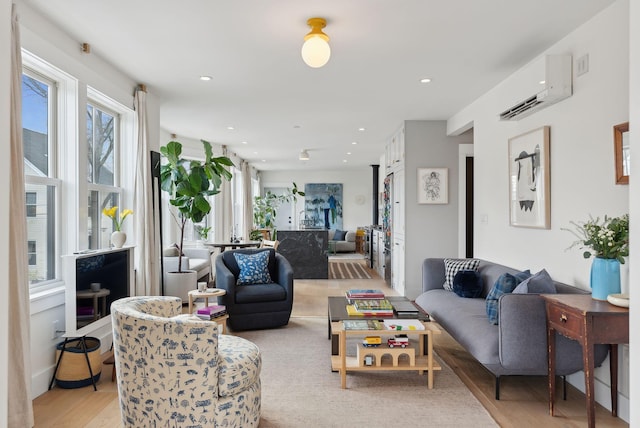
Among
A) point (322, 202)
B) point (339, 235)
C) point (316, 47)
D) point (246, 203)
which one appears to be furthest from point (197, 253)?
point (322, 202)

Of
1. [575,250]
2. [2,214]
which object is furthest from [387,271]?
[2,214]

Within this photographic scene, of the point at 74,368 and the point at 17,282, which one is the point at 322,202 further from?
the point at 17,282

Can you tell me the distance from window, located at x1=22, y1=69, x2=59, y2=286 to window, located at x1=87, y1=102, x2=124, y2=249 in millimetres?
515

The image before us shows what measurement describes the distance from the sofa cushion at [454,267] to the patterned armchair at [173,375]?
2.92 m

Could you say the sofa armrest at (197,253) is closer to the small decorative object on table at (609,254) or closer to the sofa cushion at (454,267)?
the sofa cushion at (454,267)

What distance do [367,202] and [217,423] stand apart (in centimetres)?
1208

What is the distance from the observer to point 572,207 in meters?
A: 3.31

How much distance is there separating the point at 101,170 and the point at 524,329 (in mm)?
4021

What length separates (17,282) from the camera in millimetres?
2594

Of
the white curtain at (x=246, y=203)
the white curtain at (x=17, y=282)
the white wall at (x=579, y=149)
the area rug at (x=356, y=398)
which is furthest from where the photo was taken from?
the white curtain at (x=246, y=203)

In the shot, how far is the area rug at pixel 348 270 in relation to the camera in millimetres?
8703

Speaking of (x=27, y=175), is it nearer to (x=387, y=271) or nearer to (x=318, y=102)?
(x=318, y=102)

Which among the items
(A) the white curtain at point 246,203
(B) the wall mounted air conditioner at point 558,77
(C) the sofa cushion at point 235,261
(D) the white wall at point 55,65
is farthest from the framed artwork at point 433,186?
(A) the white curtain at point 246,203

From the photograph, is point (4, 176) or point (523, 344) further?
point (523, 344)
